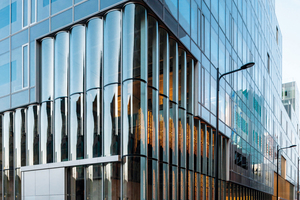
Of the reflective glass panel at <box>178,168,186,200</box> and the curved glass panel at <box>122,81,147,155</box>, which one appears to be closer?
the curved glass panel at <box>122,81,147,155</box>

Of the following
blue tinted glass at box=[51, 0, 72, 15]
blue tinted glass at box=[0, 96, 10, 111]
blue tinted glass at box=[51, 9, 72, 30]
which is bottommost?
blue tinted glass at box=[0, 96, 10, 111]

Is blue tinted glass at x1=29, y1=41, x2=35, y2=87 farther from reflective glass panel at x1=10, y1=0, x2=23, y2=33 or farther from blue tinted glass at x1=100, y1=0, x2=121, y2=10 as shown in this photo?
blue tinted glass at x1=100, y1=0, x2=121, y2=10

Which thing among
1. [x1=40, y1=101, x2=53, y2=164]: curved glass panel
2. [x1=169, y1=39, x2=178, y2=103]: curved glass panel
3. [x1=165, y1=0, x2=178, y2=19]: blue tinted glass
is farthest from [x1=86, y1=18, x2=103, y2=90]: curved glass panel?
[x1=169, y1=39, x2=178, y2=103]: curved glass panel

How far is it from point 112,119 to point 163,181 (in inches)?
164

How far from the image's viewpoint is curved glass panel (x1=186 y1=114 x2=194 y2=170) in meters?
21.8

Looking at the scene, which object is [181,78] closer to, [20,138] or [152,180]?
[152,180]

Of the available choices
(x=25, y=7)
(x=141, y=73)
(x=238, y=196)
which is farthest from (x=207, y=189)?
(x=25, y=7)

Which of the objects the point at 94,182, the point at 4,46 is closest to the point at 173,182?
the point at 94,182

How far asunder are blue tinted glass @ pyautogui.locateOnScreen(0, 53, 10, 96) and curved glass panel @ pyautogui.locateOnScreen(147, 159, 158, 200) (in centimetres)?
1145

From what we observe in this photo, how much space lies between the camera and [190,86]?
23.1 metres

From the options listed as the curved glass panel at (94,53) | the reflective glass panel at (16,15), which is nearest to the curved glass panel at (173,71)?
the curved glass panel at (94,53)

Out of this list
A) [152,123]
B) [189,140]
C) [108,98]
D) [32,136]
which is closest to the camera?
[108,98]

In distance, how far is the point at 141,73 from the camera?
16.9 meters

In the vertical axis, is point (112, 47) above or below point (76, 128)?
above
